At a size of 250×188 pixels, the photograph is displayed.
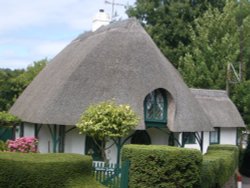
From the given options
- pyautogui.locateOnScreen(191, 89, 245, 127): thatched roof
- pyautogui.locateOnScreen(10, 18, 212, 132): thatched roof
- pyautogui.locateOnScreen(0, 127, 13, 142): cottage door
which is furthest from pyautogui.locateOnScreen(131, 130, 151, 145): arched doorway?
pyautogui.locateOnScreen(191, 89, 245, 127): thatched roof

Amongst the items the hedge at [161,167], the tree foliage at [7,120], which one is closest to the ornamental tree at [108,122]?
the hedge at [161,167]

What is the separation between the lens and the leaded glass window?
21450 mm

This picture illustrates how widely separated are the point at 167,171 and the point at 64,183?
11.7 ft

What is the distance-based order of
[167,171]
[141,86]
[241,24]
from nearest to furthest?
[167,171], [141,86], [241,24]

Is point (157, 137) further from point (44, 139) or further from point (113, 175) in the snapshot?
point (113, 175)

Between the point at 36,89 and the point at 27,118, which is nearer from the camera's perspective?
the point at 27,118

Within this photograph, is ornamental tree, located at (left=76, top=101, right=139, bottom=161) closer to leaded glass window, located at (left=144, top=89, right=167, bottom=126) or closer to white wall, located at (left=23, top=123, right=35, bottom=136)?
leaded glass window, located at (left=144, top=89, right=167, bottom=126)

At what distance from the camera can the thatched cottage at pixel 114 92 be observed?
67.2ft

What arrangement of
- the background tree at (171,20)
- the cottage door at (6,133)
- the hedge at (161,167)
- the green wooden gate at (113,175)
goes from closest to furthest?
the green wooden gate at (113,175), the hedge at (161,167), the cottage door at (6,133), the background tree at (171,20)

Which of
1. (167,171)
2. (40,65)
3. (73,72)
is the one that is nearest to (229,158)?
(167,171)

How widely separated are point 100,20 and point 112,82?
8.65m

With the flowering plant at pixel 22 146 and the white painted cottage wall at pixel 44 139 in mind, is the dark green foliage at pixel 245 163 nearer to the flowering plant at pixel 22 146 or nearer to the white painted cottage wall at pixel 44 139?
the white painted cottage wall at pixel 44 139

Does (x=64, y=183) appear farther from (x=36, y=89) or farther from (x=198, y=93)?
(x=198, y=93)

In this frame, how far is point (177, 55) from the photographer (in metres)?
42.0
